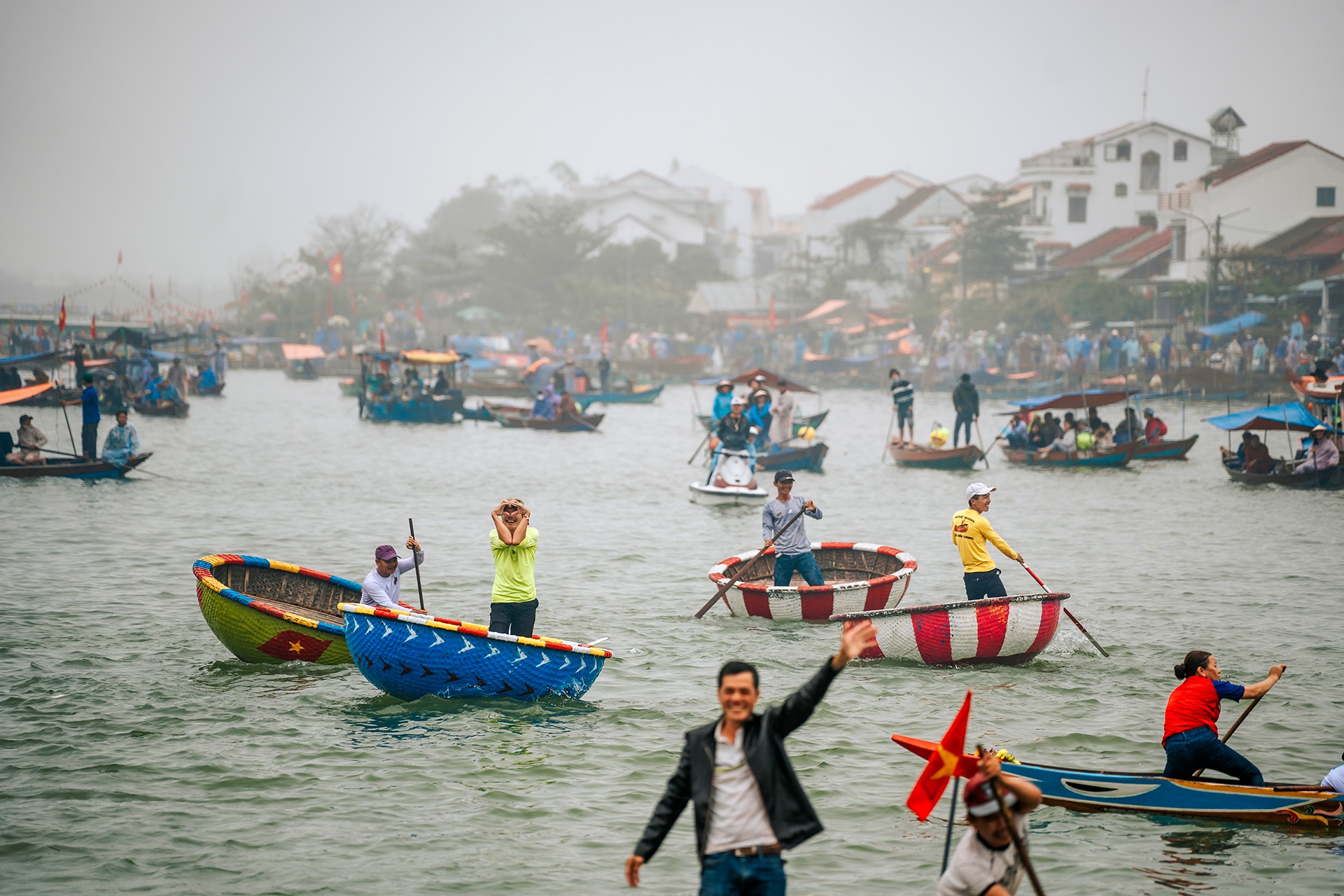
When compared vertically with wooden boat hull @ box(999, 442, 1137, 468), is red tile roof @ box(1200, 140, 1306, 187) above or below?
above

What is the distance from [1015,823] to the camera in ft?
18.2

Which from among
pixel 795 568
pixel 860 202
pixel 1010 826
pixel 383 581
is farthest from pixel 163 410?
pixel 860 202

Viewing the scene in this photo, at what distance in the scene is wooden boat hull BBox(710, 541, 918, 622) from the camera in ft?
45.1

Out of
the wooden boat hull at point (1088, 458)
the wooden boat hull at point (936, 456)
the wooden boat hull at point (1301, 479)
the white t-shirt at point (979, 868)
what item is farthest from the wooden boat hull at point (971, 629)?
the wooden boat hull at point (1088, 458)

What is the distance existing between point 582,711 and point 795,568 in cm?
379

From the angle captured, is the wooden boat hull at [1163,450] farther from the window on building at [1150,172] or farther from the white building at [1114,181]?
the window on building at [1150,172]

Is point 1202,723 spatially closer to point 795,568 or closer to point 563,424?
point 795,568

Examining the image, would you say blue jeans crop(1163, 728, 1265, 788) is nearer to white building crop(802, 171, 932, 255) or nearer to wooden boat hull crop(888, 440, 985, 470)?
wooden boat hull crop(888, 440, 985, 470)

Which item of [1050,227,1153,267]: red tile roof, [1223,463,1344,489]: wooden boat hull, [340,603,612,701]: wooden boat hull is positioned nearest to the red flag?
[340,603,612,701]: wooden boat hull

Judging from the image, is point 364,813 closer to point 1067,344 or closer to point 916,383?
point 1067,344

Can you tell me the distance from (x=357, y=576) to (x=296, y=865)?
378 inches

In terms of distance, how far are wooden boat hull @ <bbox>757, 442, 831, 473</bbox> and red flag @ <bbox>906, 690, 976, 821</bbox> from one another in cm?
2153

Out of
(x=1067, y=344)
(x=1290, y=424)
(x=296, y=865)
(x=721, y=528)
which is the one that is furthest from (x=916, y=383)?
(x=296, y=865)

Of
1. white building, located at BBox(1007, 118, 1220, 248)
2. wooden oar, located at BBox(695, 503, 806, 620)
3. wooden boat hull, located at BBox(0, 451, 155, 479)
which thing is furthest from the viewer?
white building, located at BBox(1007, 118, 1220, 248)
